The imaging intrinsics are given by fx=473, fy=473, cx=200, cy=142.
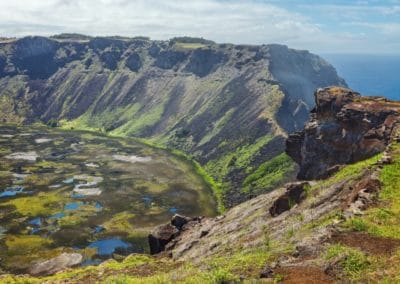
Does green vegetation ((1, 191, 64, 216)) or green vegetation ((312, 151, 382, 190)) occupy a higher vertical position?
green vegetation ((312, 151, 382, 190))

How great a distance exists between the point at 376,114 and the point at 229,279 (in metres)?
68.1

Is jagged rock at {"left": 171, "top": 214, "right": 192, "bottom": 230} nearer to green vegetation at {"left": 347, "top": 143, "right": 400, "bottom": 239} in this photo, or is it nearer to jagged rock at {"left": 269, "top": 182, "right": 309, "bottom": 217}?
jagged rock at {"left": 269, "top": 182, "right": 309, "bottom": 217}

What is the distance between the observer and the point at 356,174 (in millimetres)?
68688

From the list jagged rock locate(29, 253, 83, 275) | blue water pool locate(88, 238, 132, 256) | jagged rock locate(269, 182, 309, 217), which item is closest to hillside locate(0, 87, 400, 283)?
jagged rock locate(269, 182, 309, 217)

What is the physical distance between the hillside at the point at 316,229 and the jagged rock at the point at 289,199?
163 millimetres

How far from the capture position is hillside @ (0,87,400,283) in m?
39.7

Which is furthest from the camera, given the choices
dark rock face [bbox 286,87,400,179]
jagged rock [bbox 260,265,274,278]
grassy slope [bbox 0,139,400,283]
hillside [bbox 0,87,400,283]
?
dark rock face [bbox 286,87,400,179]

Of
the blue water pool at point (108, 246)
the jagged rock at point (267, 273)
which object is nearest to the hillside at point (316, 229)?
the jagged rock at point (267, 273)

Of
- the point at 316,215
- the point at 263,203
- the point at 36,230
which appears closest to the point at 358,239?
the point at 316,215

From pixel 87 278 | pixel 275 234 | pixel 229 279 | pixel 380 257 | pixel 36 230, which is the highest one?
pixel 380 257

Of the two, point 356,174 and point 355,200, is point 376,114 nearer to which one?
point 356,174

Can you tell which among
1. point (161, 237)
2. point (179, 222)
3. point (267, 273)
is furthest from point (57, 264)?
point (267, 273)

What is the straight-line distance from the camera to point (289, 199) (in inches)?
3009

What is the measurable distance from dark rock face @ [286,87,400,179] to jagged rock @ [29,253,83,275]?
68.1m
